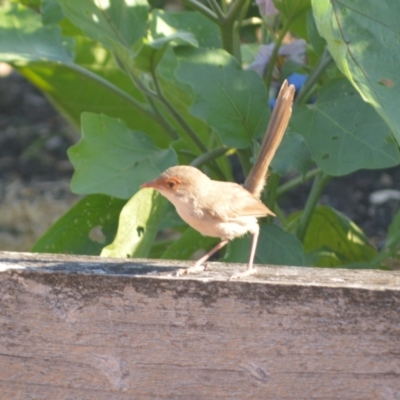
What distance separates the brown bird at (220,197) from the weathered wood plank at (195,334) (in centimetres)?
33

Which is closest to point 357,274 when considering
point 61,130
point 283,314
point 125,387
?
point 283,314

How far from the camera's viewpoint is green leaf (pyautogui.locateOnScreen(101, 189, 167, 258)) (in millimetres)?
2150

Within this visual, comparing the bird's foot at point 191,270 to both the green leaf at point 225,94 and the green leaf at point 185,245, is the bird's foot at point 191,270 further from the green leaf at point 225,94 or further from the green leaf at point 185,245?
the green leaf at point 185,245

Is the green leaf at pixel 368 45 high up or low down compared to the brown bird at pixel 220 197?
up

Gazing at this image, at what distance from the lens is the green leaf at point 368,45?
1.63 m

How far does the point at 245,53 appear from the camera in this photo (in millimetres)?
3398

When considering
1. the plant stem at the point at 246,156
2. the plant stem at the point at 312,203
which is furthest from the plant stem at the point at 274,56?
the plant stem at the point at 312,203

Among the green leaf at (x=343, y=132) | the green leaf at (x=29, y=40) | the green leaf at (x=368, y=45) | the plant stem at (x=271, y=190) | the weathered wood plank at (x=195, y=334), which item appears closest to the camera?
the weathered wood plank at (x=195, y=334)

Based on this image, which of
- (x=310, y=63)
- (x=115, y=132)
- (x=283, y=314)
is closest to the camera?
(x=283, y=314)

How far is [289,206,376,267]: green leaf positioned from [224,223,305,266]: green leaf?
0.47m

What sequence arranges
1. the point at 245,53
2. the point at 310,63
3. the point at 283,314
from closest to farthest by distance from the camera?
the point at 283,314 → the point at 310,63 → the point at 245,53

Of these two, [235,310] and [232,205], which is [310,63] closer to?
[232,205]

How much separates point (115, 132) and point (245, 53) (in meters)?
1.11

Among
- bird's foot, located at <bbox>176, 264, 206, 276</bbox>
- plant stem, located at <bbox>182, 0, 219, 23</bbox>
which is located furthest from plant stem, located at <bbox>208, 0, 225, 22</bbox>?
bird's foot, located at <bbox>176, 264, 206, 276</bbox>
